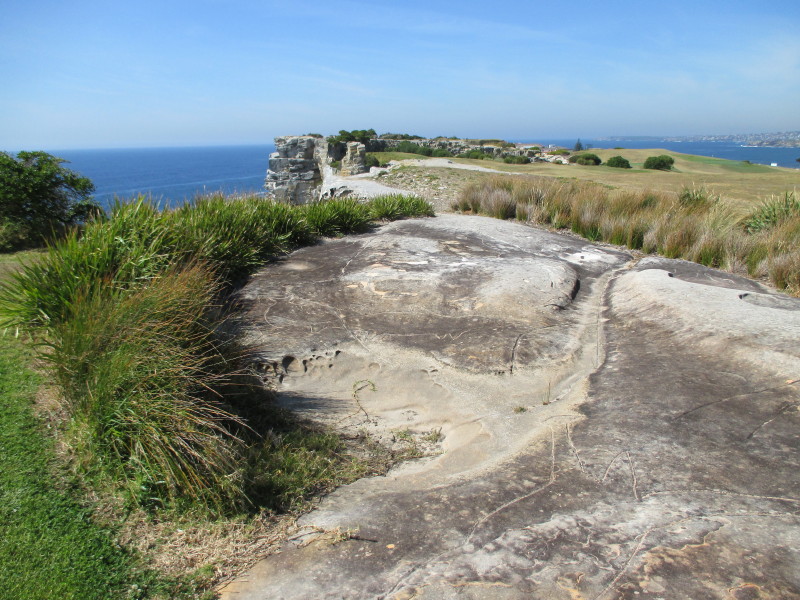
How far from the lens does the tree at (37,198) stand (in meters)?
9.41

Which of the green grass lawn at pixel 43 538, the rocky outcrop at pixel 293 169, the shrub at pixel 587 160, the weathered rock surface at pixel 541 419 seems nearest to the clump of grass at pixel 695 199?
the weathered rock surface at pixel 541 419

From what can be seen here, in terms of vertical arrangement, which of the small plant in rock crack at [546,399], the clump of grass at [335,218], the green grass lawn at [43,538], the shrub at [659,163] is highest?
the shrub at [659,163]

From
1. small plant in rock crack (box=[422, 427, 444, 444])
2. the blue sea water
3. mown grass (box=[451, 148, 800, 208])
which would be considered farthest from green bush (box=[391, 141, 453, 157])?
small plant in rock crack (box=[422, 427, 444, 444])

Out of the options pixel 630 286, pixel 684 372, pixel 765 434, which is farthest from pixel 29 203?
pixel 765 434

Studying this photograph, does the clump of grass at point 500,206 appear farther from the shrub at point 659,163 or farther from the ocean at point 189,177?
the shrub at point 659,163

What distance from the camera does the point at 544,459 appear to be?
3.51 m

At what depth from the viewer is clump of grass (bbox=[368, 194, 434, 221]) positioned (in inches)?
421

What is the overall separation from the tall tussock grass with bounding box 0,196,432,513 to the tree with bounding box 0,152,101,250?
4488 millimetres

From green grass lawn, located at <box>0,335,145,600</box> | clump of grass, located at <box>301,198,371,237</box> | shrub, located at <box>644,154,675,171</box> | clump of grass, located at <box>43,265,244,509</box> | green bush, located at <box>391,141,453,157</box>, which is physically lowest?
green grass lawn, located at <box>0,335,145,600</box>

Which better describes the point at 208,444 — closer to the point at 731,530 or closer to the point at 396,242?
the point at 731,530

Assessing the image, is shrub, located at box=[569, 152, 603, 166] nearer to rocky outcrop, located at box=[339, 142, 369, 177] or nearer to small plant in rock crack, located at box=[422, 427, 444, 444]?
rocky outcrop, located at box=[339, 142, 369, 177]

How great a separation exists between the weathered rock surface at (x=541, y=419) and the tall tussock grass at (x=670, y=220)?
179 centimetres

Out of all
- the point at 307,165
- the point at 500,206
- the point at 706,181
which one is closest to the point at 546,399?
the point at 500,206

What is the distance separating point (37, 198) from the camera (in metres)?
9.80
